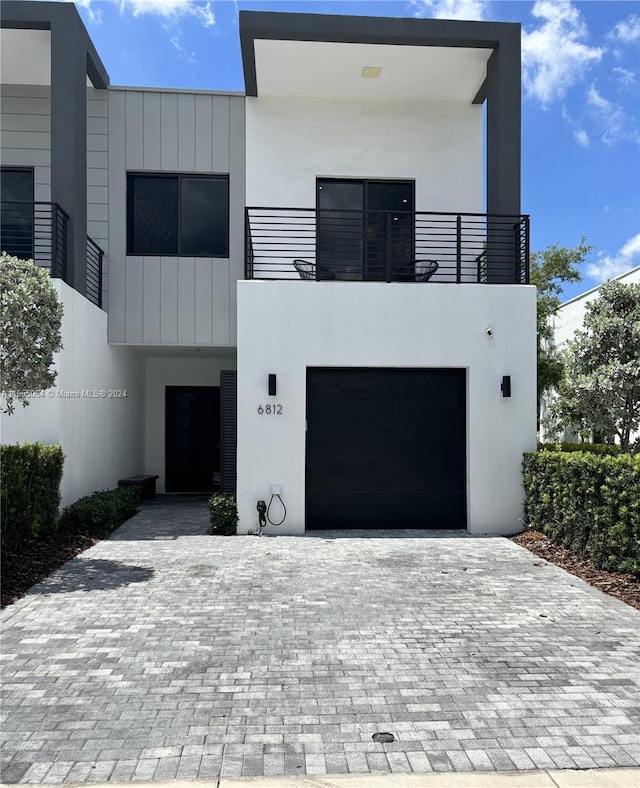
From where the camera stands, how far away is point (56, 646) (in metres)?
4.50

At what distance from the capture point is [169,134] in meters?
10.8

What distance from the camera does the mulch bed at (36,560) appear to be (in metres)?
5.93

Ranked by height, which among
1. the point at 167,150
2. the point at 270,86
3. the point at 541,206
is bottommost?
the point at 541,206

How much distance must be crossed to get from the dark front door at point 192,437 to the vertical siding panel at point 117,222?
121 inches

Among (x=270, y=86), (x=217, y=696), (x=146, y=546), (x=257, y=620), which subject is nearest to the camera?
(x=217, y=696)

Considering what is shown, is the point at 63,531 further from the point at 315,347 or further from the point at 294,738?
the point at 294,738

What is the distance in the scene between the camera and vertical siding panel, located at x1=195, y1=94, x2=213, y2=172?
10758 millimetres

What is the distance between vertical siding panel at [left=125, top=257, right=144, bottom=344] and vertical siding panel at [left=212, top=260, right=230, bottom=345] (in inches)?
52.3

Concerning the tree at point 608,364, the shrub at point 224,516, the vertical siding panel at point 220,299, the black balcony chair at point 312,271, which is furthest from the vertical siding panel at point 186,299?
the tree at point 608,364

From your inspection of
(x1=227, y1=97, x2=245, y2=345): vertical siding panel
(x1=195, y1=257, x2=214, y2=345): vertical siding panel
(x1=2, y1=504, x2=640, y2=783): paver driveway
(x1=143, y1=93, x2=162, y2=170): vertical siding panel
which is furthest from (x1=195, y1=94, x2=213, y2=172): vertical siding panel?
(x1=2, y1=504, x2=640, y2=783): paver driveway

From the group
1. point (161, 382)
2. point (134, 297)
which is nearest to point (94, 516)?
point (134, 297)

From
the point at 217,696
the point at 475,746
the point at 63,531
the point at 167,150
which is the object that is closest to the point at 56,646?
the point at 217,696

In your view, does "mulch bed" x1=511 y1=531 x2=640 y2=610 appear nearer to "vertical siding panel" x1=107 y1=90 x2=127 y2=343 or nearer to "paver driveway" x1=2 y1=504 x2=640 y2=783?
"paver driveway" x1=2 y1=504 x2=640 y2=783

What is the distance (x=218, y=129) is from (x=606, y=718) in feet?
34.8
